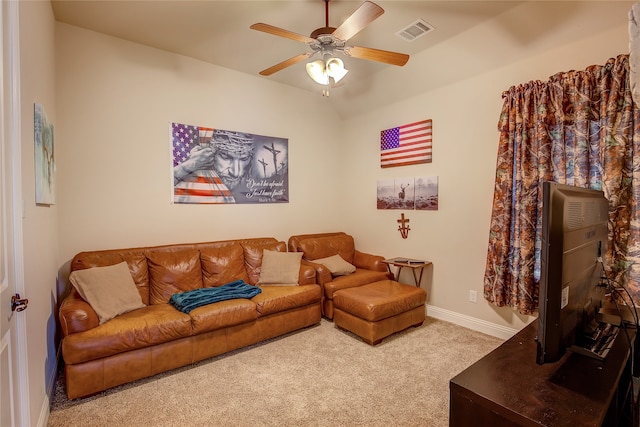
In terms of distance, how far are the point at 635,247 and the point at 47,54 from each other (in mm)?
4650

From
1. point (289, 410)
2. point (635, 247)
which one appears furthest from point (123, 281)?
point (635, 247)

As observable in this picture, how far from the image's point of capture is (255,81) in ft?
13.0

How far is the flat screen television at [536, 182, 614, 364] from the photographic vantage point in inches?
39.2

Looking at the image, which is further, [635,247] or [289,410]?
[635,247]

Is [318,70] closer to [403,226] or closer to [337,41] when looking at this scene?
[337,41]

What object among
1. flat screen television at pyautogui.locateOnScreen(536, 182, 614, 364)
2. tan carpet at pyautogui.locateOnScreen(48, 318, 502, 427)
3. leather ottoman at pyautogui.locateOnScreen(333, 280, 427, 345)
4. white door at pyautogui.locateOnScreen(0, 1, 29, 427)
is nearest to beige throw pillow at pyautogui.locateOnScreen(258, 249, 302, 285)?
leather ottoman at pyautogui.locateOnScreen(333, 280, 427, 345)

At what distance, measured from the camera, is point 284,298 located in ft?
10.1

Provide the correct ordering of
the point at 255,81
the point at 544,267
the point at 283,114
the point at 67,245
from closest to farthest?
1. the point at 544,267
2. the point at 67,245
3. the point at 255,81
4. the point at 283,114

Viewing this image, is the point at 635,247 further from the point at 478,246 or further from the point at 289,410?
the point at 289,410

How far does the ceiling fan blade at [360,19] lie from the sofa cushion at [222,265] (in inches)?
95.7

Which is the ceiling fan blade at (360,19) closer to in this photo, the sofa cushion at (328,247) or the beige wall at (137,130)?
the beige wall at (137,130)

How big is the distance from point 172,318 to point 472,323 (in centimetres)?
298

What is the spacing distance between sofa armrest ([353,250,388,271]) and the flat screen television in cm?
265

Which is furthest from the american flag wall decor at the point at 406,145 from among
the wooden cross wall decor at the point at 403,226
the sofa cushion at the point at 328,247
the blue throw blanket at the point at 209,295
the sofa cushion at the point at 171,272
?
the sofa cushion at the point at 171,272
